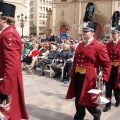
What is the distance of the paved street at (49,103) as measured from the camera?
4.84m

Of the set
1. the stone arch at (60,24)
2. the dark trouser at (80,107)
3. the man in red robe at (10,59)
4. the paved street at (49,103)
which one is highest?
the stone arch at (60,24)

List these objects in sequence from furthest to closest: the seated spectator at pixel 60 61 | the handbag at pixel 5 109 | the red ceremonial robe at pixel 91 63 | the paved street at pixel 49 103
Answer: the seated spectator at pixel 60 61 → the paved street at pixel 49 103 → the red ceremonial robe at pixel 91 63 → the handbag at pixel 5 109

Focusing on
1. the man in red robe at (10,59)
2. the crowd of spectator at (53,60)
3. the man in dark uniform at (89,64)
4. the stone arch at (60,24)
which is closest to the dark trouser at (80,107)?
the man in dark uniform at (89,64)

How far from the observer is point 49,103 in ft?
18.6

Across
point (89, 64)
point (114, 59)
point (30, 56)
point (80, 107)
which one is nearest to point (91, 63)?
point (89, 64)

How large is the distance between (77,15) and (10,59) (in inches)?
1278

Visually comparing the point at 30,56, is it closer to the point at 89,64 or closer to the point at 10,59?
the point at 89,64

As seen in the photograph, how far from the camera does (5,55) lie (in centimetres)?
271

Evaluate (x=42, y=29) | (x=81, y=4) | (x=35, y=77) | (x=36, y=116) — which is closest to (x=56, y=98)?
(x=36, y=116)

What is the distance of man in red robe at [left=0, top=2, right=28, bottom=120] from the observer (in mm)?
2682

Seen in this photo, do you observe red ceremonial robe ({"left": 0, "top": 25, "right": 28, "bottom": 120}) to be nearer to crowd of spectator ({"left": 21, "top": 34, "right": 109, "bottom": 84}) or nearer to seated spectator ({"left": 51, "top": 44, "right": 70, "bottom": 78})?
crowd of spectator ({"left": 21, "top": 34, "right": 109, "bottom": 84})

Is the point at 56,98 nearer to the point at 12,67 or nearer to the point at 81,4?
the point at 12,67

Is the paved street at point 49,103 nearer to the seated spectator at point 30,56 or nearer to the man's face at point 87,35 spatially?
the man's face at point 87,35

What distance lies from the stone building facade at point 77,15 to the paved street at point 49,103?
2452cm
